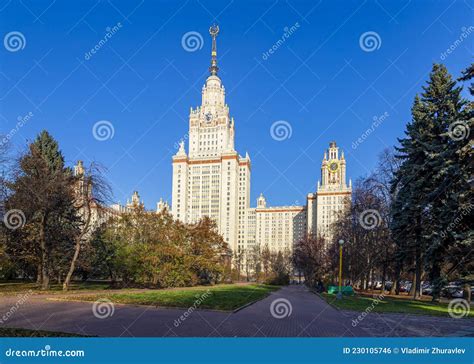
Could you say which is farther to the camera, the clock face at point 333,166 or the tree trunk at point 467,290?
the clock face at point 333,166

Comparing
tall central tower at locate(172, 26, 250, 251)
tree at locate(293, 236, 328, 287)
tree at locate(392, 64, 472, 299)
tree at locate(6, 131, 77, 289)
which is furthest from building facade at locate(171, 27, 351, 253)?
tree at locate(392, 64, 472, 299)

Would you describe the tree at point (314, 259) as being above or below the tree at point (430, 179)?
below

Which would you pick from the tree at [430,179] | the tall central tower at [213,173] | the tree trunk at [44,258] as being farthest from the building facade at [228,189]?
the tree at [430,179]

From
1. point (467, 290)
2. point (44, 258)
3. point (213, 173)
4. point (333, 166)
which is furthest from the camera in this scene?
point (333, 166)

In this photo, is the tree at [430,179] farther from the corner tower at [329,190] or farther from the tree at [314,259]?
the corner tower at [329,190]

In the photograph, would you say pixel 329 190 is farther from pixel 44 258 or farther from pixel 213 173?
pixel 44 258

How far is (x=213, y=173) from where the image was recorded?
127m

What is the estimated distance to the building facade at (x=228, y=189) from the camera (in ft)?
408

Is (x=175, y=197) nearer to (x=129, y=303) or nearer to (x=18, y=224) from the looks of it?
(x=18, y=224)

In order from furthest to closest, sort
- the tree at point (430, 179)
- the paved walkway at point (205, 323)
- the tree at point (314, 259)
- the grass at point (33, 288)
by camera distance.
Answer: the tree at point (314, 259) < the grass at point (33, 288) < the tree at point (430, 179) < the paved walkway at point (205, 323)

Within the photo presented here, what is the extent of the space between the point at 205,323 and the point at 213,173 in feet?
376

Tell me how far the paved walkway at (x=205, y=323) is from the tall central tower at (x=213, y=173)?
4094 inches

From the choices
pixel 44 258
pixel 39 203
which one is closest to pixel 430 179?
pixel 39 203
